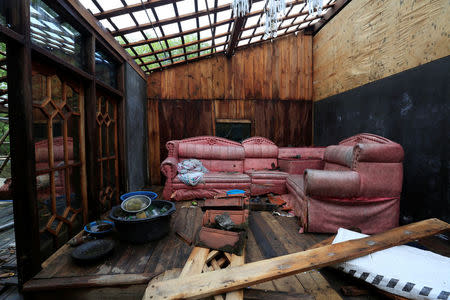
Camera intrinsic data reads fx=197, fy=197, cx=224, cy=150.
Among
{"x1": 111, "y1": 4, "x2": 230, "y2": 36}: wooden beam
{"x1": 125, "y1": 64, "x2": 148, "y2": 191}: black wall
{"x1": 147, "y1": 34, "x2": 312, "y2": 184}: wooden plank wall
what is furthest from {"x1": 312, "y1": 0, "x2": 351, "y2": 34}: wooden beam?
{"x1": 125, "y1": 64, "x2": 148, "y2": 191}: black wall

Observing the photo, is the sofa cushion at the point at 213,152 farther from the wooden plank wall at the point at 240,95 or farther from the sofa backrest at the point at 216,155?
the wooden plank wall at the point at 240,95

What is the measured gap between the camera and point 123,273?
1642 mm

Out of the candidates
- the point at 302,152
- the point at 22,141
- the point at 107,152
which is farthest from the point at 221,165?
the point at 22,141

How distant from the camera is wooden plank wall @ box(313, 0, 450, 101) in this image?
8.01 ft

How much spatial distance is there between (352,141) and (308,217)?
68.6 inches

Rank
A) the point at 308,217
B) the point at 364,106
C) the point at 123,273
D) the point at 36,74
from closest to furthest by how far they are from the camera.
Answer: the point at 123,273
the point at 36,74
the point at 308,217
the point at 364,106

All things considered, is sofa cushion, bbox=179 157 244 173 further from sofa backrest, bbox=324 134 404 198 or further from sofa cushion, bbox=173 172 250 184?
sofa backrest, bbox=324 134 404 198

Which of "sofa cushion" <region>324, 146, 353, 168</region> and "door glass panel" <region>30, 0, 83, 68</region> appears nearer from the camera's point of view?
"door glass panel" <region>30, 0, 83, 68</region>

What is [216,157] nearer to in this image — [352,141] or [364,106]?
[352,141]

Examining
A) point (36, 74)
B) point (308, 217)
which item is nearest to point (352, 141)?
point (308, 217)

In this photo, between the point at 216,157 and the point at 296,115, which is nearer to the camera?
the point at 216,157

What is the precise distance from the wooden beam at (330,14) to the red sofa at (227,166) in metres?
3.07

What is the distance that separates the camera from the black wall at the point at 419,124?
7.68 feet

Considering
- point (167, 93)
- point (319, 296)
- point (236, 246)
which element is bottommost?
point (319, 296)
